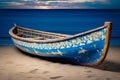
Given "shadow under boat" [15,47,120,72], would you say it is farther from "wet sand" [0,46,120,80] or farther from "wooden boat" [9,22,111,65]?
"wooden boat" [9,22,111,65]

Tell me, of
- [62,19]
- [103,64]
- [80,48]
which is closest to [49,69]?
[80,48]

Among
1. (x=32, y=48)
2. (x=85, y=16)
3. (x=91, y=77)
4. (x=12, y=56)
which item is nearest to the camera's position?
(x=91, y=77)

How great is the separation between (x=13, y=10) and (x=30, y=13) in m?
0.48

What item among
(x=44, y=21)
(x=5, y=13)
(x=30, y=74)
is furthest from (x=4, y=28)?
(x=30, y=74)

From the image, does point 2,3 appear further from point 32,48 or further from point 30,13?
point 32,48

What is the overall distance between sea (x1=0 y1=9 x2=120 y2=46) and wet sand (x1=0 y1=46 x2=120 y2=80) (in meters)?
1.42

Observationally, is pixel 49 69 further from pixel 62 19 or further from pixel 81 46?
pixel 62 19

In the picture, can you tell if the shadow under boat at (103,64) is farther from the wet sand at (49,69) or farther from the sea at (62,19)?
the sea at (62,19)

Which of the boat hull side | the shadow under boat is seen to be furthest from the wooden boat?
the shadow under boat

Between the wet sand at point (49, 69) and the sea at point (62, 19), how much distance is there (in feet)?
4.65

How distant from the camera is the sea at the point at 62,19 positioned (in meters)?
7.77

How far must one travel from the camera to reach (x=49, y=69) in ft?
17.8

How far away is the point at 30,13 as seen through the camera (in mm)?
7852

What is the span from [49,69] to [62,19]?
8.69 ft
